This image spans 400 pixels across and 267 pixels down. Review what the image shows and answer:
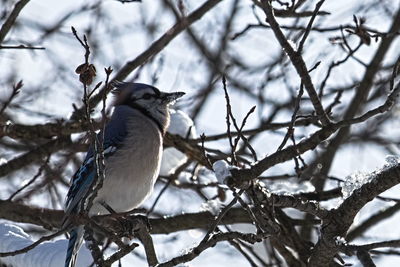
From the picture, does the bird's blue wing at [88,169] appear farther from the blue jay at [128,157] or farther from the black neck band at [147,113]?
the black neck band at [147,113]

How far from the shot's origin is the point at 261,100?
6574 mm

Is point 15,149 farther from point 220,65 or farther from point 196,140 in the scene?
point 220,65

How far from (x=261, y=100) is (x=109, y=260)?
339 centimetres

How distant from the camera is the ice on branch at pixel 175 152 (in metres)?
5.67

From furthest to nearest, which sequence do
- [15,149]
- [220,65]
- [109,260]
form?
[220,65] < [15,149] < [109,260]

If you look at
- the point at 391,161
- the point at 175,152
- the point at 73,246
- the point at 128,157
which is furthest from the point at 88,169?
the point at 391,161

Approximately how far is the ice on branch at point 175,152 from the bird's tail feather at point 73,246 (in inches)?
56.4

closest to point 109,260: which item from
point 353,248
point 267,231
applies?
point 267,231

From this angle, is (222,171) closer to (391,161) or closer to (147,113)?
(391,161)

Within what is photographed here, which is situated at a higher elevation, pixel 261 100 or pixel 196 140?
pixel 261 100

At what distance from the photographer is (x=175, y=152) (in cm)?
574

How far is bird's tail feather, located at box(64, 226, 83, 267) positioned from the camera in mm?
3989

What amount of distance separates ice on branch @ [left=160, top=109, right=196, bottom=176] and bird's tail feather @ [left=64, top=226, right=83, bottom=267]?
143cm

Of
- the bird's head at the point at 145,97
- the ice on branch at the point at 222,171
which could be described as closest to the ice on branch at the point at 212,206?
the bird's head at the point at 145,97
